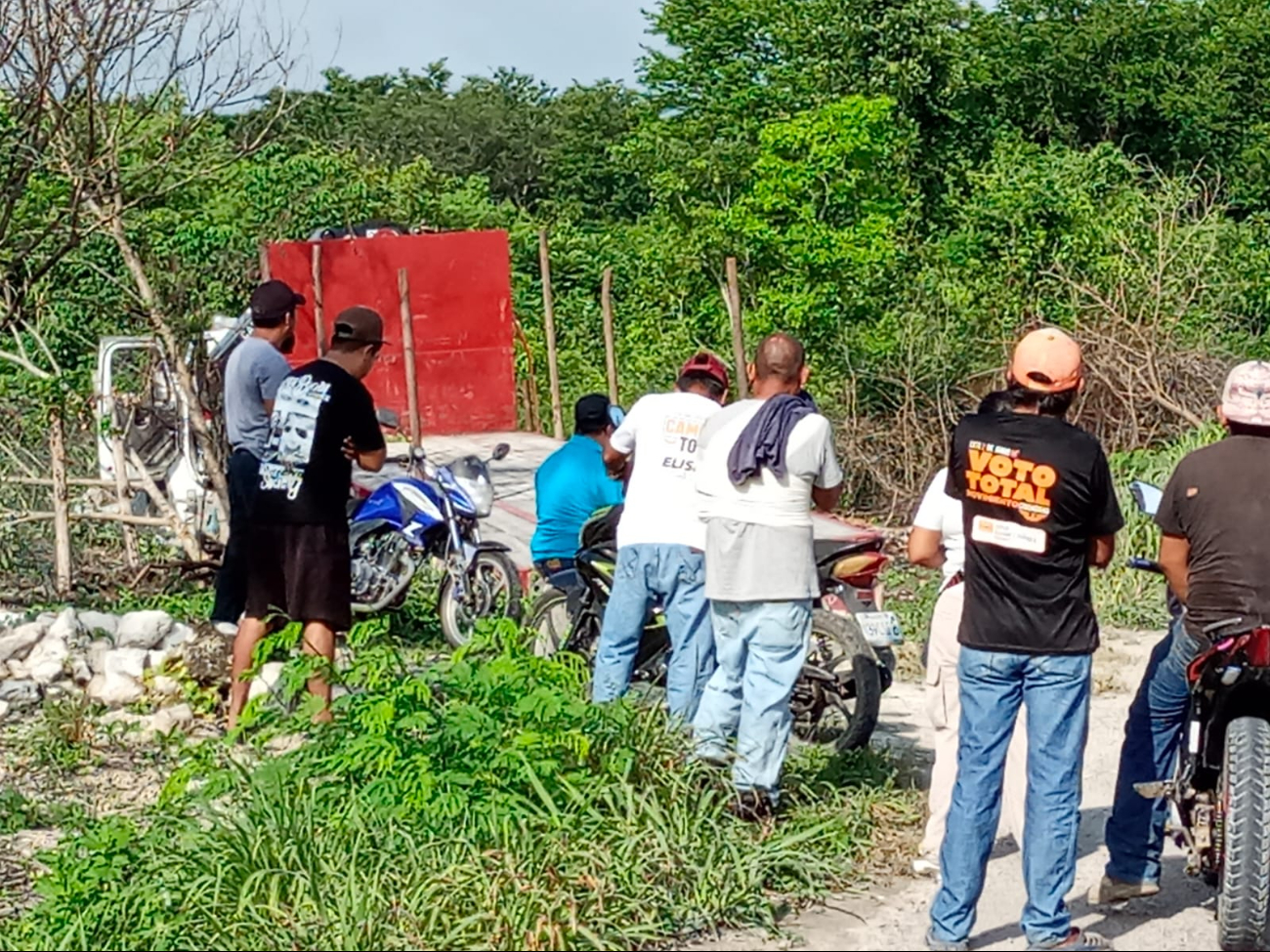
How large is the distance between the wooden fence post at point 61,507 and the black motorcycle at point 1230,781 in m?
6.93

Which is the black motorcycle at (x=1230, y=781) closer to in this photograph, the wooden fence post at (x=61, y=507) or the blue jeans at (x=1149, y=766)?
the blue jeans at (x=1149, y=766)

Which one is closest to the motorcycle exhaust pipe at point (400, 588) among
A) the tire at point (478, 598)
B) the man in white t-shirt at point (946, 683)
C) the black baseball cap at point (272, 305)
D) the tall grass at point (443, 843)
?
the tire at point (478, 598)

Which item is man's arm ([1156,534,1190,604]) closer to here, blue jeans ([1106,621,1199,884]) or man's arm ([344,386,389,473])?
blue jeans ([1106,621,1199,884])

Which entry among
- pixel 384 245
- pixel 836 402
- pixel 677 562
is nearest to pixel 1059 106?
pixel 384 245

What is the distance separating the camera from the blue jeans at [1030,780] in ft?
15.8

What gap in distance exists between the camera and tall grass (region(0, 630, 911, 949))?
495 centimetres

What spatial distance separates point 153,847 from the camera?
535cm

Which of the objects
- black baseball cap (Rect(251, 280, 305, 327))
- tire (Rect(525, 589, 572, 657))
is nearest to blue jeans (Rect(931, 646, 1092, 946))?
tire (Rect(525, 589, 572, 657))

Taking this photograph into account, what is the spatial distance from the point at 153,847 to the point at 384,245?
15195mm

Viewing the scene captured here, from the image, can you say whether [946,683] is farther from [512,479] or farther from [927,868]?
[512,479]

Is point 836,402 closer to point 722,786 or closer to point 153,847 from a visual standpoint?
point 722,786

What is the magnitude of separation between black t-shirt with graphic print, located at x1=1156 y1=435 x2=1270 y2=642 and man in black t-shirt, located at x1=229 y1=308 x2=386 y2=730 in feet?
10.8

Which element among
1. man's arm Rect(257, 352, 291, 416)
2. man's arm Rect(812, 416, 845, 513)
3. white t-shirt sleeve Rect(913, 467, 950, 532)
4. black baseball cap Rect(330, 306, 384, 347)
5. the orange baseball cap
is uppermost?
black baseball cap Rect(330, 306, 384, 347)

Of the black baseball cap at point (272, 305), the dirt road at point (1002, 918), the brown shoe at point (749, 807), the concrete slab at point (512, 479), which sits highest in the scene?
the black baseball cap at point (272, 305)
